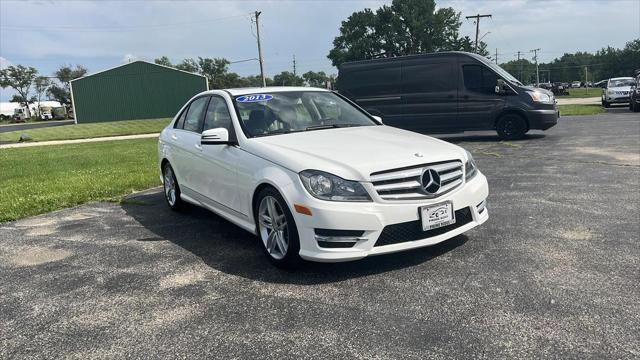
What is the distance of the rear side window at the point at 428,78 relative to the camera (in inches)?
507

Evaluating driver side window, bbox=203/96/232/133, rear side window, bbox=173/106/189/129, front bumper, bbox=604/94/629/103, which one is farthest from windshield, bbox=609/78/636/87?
driver side window, bbox=203/96/232/133

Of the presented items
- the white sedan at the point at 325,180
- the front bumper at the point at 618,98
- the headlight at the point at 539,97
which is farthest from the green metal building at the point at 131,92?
the white sedan at the point at 325,180

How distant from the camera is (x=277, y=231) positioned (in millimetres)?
4203

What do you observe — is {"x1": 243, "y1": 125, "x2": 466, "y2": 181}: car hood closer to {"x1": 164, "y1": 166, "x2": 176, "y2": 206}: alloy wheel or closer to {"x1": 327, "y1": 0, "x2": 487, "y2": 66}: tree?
{"x1": 164, "y1": 166, "x2": 176, "y2": 206}: alloy wheel

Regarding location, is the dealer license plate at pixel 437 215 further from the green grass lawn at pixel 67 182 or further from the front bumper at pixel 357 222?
the green grass lawn at pixel 67 182

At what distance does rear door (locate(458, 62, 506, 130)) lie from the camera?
41.0 feet

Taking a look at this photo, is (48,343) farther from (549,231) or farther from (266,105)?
(549,231)

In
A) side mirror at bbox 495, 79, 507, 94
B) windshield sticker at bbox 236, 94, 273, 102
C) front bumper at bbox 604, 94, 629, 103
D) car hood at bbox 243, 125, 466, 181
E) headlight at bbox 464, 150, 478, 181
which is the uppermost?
side mirror at bbox 495, 79, 507, 94

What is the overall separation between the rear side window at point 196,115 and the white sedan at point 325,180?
0.99 ft

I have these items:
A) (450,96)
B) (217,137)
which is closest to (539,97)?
(450,96)

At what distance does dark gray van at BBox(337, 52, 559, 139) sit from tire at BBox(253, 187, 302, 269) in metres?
9.61

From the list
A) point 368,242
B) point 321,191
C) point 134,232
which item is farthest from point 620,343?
point 134,232

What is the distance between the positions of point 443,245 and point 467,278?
78cm

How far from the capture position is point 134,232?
5762mm
